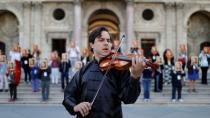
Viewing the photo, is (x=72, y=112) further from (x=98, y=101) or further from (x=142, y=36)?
(x=142, y=36)

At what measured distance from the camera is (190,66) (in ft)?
71.4

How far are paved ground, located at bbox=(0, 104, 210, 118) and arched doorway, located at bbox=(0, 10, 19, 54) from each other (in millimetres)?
17621

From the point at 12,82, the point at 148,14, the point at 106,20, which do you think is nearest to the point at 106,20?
the point at 106,20

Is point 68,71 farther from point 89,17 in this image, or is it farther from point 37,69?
point 89,17

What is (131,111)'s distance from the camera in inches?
680

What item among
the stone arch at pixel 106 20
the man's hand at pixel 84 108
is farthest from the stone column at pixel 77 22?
the man's hand at pixel 84 108

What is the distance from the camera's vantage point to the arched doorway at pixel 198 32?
37.4 metres

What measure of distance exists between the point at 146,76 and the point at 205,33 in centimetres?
1867

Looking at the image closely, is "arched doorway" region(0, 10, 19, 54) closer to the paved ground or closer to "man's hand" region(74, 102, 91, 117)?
the paved ground

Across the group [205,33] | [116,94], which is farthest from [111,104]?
[205,33]

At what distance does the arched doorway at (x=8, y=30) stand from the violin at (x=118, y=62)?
32.7m

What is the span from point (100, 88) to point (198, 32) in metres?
33.7

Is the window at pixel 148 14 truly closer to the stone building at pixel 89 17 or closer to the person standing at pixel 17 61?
the stone building at pixel 89 17

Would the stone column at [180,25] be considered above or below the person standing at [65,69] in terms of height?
above
